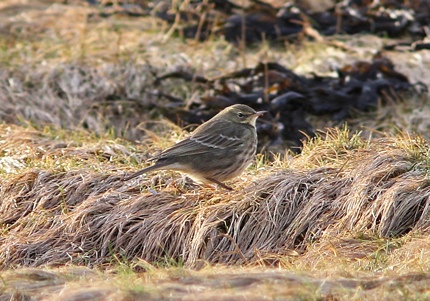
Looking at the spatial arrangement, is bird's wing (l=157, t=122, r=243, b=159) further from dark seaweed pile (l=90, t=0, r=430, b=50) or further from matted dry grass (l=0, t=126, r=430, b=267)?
dark seaweed pile (l=90, t=0, r=430, b=50)

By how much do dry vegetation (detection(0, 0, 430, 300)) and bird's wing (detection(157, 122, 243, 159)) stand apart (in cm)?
38

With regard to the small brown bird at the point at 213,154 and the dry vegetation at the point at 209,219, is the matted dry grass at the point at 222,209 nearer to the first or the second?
the dry vegetation at the point at 209,219

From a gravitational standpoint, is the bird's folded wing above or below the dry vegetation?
above

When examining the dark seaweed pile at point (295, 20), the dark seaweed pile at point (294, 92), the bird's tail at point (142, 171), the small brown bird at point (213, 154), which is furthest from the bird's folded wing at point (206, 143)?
the dark seaweed pile at point (295, 20)

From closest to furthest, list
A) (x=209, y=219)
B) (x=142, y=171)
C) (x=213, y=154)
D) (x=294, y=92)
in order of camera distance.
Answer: (x=209, y=219)
(x=142, y=171)
(x=213, y=154)
(x=294, y=92)

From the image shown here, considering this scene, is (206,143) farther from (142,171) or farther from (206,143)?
(142,171)

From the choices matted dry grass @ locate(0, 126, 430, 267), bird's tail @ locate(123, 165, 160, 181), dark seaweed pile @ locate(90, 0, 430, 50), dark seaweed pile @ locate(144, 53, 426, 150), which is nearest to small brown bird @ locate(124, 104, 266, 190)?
bird's tail @ locate(123, 165, 160, 181)

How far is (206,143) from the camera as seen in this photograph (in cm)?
793

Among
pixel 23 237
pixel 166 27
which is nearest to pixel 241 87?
pixel 166 27

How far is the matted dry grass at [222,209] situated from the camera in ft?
23.1

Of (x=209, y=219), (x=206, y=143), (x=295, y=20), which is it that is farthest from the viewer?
(x=295, y=20)

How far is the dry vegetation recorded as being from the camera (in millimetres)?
5367

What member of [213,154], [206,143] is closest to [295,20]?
[206,143]

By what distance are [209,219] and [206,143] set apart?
97 cm
